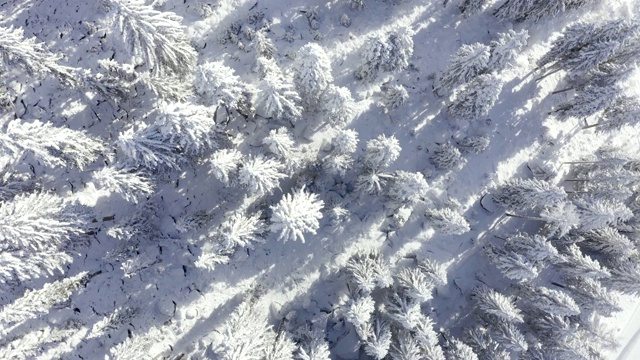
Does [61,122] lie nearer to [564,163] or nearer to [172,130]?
[172,130]

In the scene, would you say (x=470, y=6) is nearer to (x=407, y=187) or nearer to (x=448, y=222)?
(x=407, y=187)

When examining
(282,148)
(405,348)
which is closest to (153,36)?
(282,148)

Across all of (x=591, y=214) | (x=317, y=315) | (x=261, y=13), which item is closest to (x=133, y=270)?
(x=317, y=315)

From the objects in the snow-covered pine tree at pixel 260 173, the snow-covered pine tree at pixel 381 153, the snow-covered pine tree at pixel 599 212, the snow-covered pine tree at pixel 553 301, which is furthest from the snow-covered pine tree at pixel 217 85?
the snow-covered pine tree at pixel 553 301

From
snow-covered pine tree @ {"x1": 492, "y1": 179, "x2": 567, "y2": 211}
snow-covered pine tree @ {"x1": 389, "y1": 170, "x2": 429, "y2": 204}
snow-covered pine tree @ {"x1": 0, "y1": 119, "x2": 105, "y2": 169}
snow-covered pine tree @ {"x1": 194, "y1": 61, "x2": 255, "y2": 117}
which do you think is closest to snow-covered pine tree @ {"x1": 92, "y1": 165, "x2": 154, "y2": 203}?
snow-covered pine tree @ {"x1": 0, "y1": 119, "x2": 105, "y2": 169}

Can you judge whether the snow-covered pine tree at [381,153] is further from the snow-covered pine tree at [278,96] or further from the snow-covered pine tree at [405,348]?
the snow-covered pine tree at [405,348]
